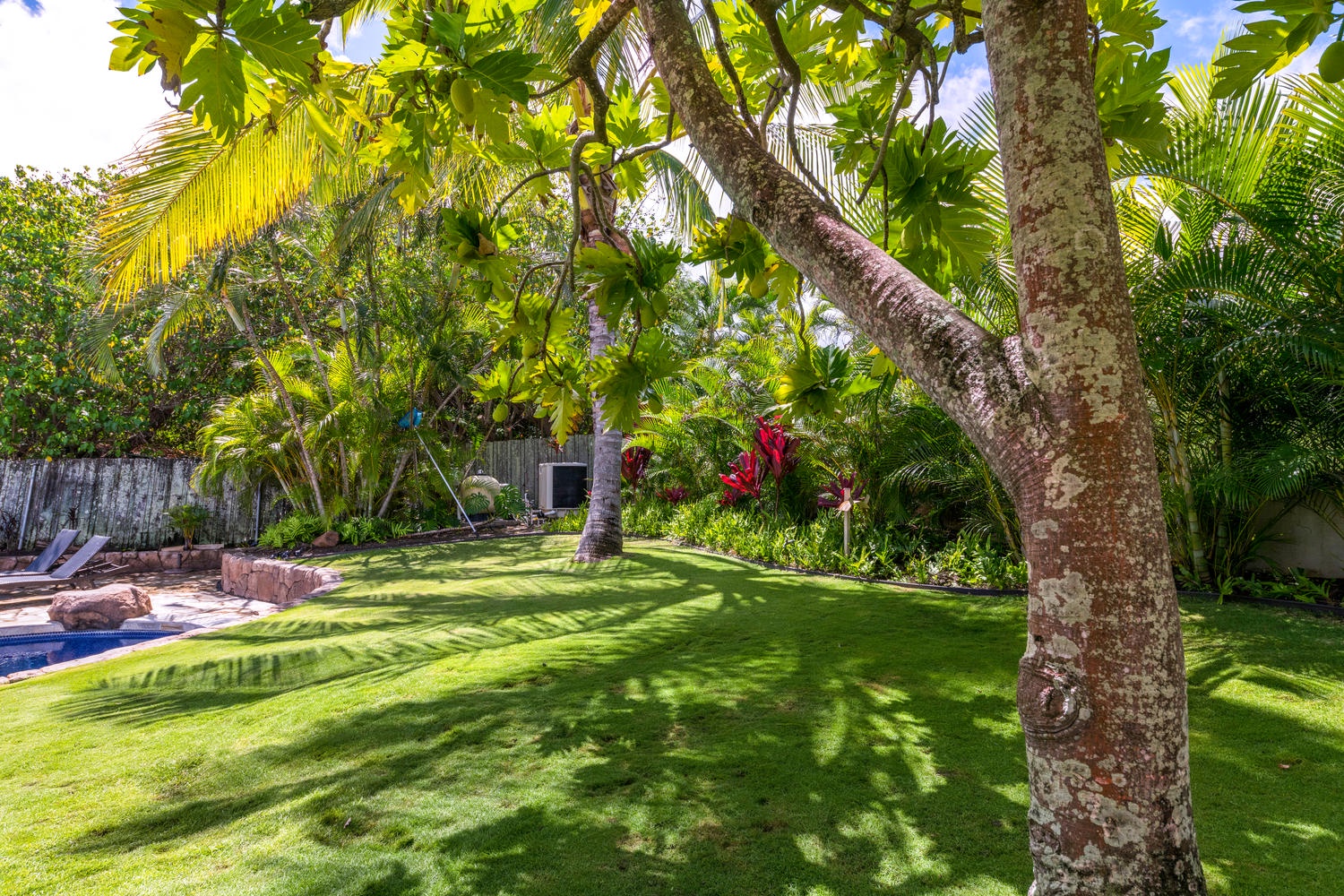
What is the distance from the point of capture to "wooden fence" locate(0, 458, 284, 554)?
40.5 feet

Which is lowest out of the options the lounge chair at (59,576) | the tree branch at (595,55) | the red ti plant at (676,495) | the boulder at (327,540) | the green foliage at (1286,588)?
the lounge chair at (59,576)

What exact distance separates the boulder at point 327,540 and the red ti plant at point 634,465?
475 cm

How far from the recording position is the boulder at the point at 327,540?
34.1 feet

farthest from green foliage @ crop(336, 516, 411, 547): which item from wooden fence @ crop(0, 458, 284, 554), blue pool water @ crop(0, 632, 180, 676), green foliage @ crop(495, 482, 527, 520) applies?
blue pool water @ crop(0, 632, 180, 676)

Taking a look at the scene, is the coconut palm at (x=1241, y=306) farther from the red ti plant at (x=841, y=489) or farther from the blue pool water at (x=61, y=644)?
the blue pool water at (x=61, y=644)

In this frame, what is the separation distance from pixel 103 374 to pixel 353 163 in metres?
8.44

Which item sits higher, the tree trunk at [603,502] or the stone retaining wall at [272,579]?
the tree trunk at [603,502]

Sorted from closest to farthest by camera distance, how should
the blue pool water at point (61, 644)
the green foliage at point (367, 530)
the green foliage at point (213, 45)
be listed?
the green foliage at point (213, 45) → the blue pool water at point (61, 644) → the green foliage at point (367, 530)

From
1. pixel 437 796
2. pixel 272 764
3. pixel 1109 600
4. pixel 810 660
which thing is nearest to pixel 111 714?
pixel 272 764

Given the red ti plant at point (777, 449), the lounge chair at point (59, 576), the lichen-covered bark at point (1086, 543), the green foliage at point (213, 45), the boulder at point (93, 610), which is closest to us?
the lichen-covered bark at point (1086, 543)

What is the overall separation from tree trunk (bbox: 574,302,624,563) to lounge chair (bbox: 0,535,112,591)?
7.09 metres

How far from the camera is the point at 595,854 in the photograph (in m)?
1.83

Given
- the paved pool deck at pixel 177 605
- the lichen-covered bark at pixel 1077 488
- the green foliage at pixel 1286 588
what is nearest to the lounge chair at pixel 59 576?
the paved pool deck at pixel 177 605

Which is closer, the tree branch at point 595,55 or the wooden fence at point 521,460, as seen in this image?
the tree branch at point 595,55
